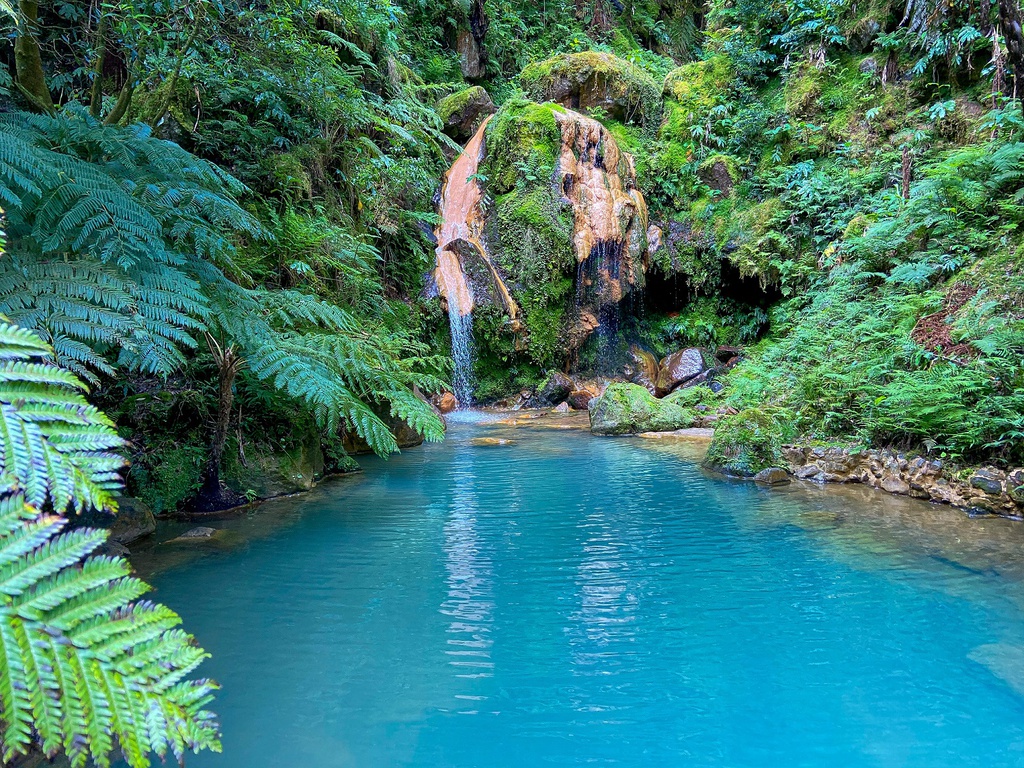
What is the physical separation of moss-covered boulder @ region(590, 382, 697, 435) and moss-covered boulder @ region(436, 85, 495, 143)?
10.5m

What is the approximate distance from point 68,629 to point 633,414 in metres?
9.72

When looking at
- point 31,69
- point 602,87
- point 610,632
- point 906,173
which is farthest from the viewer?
point 602,87

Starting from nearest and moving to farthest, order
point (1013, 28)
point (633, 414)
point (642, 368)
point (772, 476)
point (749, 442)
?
1. point (1013, 28)
2. point (772, 476)
3. point (749, 442)
4. point (633, 414)
5. point (642, 368)

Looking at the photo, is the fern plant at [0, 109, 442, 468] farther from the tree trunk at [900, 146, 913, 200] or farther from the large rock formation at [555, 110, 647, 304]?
the tree trunk at [900, 146, 913, 200]

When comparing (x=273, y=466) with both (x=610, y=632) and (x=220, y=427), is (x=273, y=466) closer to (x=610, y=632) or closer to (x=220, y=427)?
(x=220, y=427)

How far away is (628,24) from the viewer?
2289 centimetres

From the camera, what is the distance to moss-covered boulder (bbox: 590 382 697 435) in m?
10.0

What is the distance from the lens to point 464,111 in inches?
669

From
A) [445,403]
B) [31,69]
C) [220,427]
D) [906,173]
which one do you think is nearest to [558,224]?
[445,403]

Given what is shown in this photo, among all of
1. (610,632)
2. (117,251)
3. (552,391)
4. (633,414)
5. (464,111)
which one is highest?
(464,111)

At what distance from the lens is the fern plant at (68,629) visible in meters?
0.73

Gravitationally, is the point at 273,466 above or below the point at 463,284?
below

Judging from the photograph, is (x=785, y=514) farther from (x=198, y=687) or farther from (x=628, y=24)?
(x=628, y=24)

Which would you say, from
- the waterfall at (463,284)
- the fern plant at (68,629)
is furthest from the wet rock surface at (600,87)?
the fern plant at (68,629)
